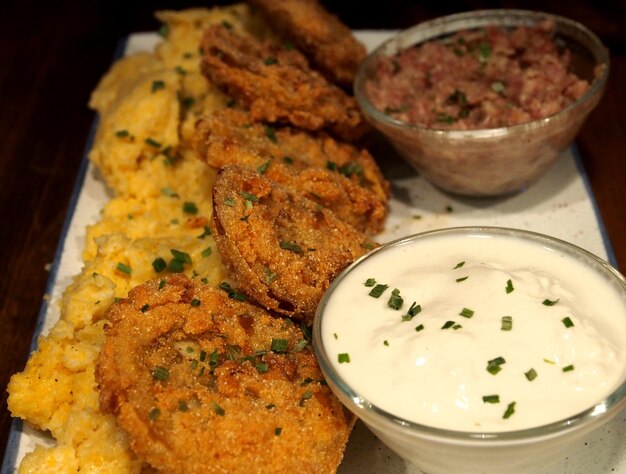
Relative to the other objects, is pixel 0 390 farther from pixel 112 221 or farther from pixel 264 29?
pixel 264 29

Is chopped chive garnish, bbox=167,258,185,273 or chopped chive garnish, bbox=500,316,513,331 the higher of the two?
chopped chive garnish, bbox=500,316,513,331

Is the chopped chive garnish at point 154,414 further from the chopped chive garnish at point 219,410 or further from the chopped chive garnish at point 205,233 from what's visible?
the chopped chive garnish at point 205,233

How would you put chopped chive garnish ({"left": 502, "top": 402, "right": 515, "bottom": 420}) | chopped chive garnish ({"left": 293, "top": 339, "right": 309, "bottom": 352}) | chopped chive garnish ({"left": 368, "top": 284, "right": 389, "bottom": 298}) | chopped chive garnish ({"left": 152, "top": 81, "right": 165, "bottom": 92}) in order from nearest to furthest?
chopped chive garnish ({"left": 502, "top": 402, "right": 515, "bottom": 420}) → chopped chive garnish ({"left": 368, "top": 284, "right": 389, "bottom": 298}) → chopped chive garnish ({"left": 293, "top": 339, "right": 309, "bottom": 352}) → chopped chive garnish ({"left": 152, "top": 81, "right": 165, "bottom": 92})

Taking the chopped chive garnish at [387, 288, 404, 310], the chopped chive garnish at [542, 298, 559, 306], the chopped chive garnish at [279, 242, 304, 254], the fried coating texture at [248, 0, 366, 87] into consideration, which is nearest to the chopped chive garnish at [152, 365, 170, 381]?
the chopped chive garnish at [279, 242, 304, 254]

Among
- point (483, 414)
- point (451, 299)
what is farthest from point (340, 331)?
point (483, 414)

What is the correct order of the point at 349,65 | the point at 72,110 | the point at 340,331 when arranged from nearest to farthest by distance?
1. the point at 340,331
2. the point at 349,65
3. the point at 72,110

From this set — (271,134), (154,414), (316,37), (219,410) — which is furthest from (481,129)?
(154,414)

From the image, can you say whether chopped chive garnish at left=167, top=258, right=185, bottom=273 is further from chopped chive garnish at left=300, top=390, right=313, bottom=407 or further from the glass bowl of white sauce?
chopped chive garnish at left=300, top=390, right=313, bottom=407
